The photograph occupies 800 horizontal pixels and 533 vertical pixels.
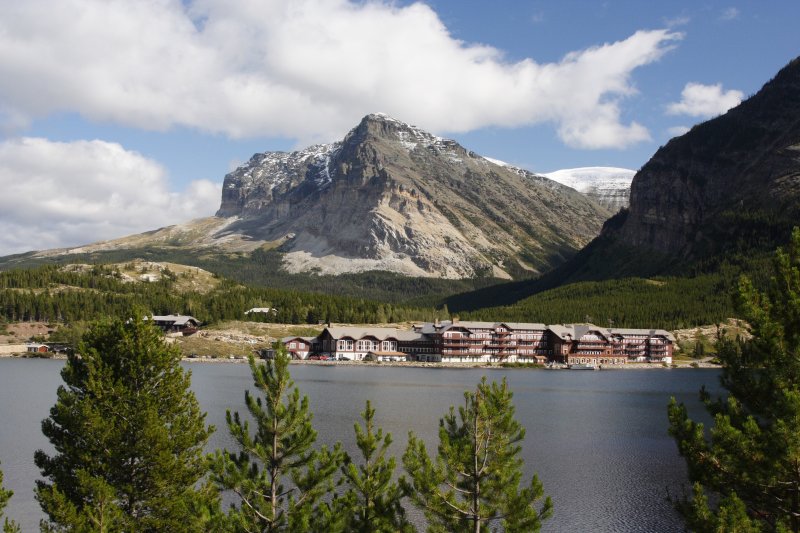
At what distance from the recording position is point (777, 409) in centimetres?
1964

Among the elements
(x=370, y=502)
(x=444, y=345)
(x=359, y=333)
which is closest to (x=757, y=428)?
(x=370, y=502)

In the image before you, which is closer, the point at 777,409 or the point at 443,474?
the point at 777,409

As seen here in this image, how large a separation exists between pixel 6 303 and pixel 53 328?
19.1 meters

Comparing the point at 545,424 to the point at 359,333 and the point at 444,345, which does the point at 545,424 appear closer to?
the point at 444,345

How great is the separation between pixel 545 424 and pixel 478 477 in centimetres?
5348

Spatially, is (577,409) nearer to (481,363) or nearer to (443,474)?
(443,474)

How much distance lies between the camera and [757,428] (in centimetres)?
1950

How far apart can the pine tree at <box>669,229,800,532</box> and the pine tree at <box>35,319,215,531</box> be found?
55.7ft

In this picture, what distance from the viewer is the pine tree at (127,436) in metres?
26.2

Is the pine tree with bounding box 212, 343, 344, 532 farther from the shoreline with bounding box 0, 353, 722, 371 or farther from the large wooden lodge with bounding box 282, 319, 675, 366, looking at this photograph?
the large wooden lodge with bounding box 282, 319, 675, 366

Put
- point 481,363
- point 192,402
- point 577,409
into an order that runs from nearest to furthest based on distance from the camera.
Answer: point 192,402
point 577,409
point 481,363

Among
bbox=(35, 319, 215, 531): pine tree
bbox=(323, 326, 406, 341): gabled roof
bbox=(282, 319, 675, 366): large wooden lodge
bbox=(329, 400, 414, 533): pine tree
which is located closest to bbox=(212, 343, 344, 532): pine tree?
bbox=(329, 400, 414, 533): pine tree

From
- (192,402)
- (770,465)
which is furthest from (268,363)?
(770,465)

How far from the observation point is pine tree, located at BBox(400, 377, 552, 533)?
2411cm
